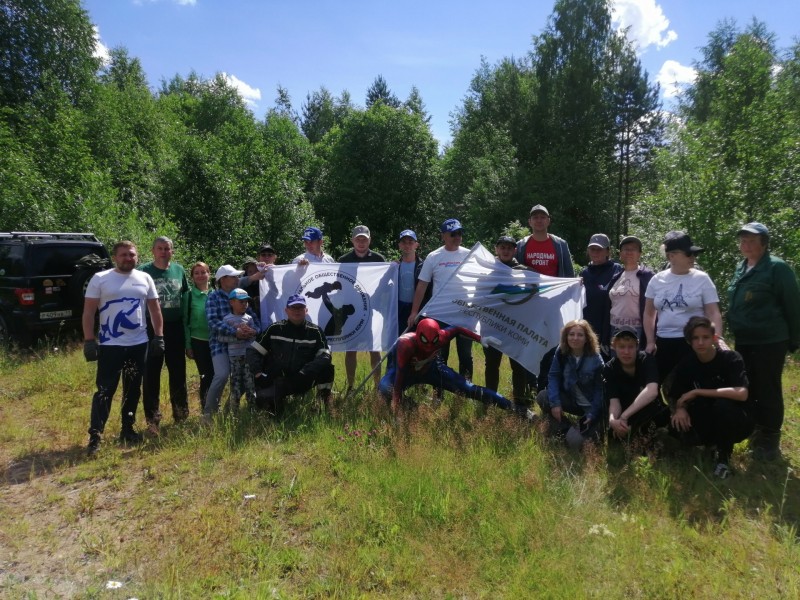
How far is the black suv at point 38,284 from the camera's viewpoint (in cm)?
877

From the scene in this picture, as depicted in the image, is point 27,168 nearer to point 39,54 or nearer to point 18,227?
point 18,227

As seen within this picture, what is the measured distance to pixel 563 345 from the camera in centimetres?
488

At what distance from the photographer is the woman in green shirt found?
223 inches

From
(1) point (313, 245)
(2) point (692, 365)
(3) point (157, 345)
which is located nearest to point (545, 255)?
(2) point (692, 365)

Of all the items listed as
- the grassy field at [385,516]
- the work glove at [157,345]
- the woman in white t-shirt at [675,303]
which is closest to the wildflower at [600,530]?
the grassy field at [385,516]

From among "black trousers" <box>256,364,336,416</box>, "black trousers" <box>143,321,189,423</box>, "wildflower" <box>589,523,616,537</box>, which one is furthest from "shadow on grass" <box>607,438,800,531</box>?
"black trousers" <box>143,321,189,423</box>

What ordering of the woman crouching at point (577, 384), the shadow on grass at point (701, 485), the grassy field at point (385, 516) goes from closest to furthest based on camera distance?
the grassy field at point (385, 516) → the shadow on grass at point (701, 485) → the woman crouching at point (577, 384)

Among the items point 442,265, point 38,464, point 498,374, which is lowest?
point 38,464

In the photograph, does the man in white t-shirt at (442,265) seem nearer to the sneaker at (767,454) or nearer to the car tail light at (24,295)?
the sneaker at (767,454)

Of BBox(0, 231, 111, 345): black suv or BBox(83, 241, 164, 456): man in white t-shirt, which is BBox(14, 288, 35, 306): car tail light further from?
BBox(83, 241, 164, 456): man in white t-shirt

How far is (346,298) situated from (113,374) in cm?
275

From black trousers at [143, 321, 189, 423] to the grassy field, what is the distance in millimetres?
416

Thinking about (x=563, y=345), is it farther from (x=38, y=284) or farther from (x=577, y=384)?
(x=38, y=284)

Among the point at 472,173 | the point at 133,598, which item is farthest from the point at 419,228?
the point at 133,598
